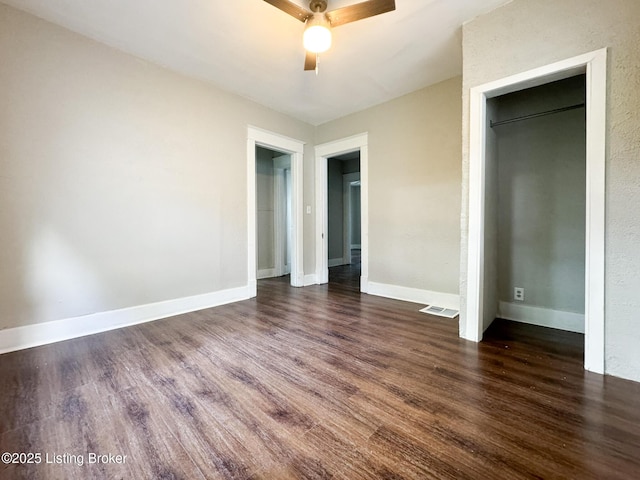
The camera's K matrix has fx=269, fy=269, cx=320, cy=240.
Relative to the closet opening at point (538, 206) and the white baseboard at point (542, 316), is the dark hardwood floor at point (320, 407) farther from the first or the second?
the closet opening at point (538, 206)

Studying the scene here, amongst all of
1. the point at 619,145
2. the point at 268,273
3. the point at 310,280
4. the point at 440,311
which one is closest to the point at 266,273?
the point at 268,273

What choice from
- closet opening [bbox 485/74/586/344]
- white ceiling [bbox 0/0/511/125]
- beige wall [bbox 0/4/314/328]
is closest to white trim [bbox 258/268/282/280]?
beige wall [bbox 0/4/314/328]

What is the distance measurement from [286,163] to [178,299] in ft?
10.9

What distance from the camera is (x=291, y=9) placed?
6.36 ft

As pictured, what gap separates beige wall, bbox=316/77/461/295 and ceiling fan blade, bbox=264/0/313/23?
2044mm

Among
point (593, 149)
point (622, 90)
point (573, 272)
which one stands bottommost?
point (573, 272)

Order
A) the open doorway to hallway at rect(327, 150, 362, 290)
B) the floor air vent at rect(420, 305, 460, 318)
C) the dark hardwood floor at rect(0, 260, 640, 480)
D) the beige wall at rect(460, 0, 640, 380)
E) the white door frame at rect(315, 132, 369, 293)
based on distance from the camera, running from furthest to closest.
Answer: the open doorway to hallway at rect(327, 150, 362, 290)
the white door frame at rect(315, 132, 369, 293)
the floor air vent at rect(420, 305, 460, 318)
the beige wall at rect(460, 0, 640, 380)
the dark hardwood floor at rect(0, 260, 640, 480)

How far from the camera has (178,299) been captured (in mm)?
3182

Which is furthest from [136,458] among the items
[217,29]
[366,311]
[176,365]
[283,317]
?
[217,29]

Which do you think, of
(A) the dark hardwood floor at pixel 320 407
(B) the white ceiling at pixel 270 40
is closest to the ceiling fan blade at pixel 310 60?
(B) the white ceiling at pixel 270 40

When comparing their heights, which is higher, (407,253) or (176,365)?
(407,253)

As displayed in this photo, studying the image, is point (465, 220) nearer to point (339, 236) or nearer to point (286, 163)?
point (286, 163)

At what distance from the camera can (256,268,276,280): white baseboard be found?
547cm

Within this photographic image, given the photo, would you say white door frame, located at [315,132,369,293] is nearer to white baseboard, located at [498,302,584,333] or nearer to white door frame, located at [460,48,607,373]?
white baseboard, located at [498,302,584,333]
